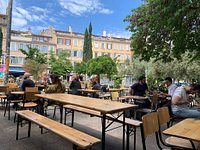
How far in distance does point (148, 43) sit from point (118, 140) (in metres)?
4.89

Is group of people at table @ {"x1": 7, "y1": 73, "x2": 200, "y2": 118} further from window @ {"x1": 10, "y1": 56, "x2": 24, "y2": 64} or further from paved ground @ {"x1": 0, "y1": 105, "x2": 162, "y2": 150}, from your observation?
window @ {"x1": 10, "y1": 56, "x2": 24, "y2": 64}

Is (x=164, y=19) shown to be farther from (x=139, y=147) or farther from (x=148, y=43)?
(x=139, y=147)

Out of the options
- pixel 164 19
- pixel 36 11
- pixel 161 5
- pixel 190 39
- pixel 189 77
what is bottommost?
pixel 189 77

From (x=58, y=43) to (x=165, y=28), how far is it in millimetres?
34932

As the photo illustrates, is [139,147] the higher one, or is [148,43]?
[148,43]

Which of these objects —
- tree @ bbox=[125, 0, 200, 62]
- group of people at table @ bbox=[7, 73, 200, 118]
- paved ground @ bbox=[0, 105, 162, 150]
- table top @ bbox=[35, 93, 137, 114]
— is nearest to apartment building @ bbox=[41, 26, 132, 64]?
group of people at table @ bbox=[7, 73, 200, 118]

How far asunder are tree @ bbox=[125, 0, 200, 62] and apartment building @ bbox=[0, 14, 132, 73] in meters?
26.8

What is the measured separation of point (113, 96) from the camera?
6.21 metres

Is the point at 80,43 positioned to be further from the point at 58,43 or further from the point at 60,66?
the point at 60,66

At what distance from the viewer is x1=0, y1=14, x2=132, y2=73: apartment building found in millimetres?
35344

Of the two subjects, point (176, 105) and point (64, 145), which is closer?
point (64, 145)

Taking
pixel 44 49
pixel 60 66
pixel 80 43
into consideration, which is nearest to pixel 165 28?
pixel 60 66

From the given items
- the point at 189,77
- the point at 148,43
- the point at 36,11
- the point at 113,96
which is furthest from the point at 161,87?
the point at 36,11

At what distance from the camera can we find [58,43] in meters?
39.5
